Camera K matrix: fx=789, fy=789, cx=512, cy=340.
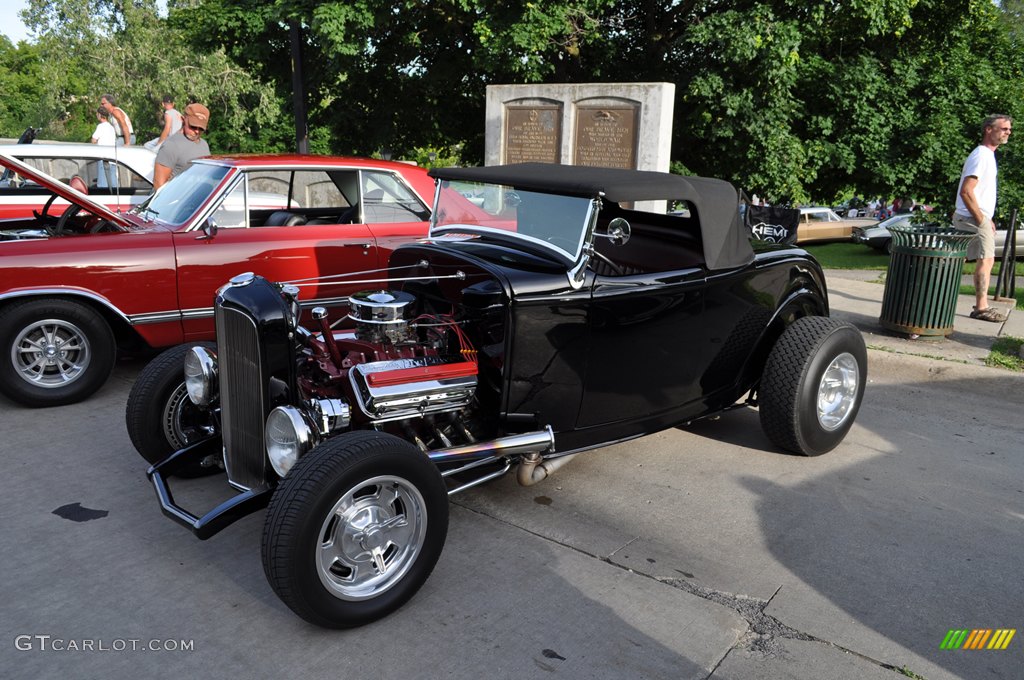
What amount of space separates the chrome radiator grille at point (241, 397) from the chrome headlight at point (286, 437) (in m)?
0.12

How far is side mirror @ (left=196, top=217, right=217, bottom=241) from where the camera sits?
5508mm

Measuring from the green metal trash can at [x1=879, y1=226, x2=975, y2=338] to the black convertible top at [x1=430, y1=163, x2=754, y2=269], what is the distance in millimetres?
3203

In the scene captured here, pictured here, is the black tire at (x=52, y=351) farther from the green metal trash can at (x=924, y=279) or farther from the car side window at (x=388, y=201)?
the green metal trash can at (x=924, y=279)

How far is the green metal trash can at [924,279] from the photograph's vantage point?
680 cm

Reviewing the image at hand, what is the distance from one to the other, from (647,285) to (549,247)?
0.54 m

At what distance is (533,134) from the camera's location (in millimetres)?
9531

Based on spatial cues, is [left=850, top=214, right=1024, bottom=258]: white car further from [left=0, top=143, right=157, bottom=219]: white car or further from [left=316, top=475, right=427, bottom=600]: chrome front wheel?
[left=316, top=475, right=427, bottom=600]: chrome front wheel

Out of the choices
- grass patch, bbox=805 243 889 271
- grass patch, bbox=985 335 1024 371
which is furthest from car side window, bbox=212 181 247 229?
grass patch, bbox=805 243 889 271

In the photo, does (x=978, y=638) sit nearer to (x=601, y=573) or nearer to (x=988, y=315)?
(x=601, y=573)

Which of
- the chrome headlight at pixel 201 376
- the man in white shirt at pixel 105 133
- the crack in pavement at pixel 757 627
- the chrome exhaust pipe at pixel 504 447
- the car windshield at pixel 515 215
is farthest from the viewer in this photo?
the man in white shirt at pixel 105 133

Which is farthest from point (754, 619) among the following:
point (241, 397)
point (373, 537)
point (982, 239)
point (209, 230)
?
point (982, 239)

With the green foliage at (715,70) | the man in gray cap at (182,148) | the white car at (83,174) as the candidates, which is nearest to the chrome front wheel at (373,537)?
the man in gray cap at (182,148)

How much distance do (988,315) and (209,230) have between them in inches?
292

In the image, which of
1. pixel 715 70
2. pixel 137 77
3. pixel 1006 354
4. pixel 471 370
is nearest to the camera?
pixel 471 370
